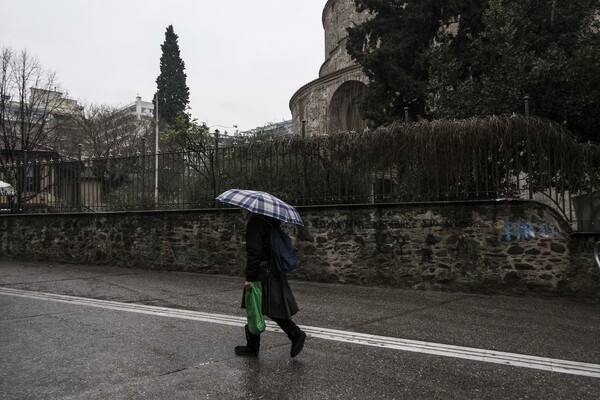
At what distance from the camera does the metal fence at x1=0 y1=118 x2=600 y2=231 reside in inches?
368

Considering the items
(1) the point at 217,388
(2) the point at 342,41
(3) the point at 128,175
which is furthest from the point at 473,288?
(2) the point at 342,41

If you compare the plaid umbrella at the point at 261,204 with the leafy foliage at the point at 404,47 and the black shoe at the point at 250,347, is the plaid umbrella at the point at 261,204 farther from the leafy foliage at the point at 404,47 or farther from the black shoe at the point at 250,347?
the leafy foliage at the point at 404,47

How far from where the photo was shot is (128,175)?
1321 centimetres

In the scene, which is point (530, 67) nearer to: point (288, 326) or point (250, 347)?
point (288, 326)

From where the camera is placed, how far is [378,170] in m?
10.4

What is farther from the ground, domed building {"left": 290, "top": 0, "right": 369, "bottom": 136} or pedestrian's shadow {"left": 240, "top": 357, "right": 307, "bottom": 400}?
domed building {"left": 290, "top": 0, "right": 369, "bottom": 136}

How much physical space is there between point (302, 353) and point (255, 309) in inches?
32.0

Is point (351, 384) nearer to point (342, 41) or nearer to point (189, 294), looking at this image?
point (189, 294)

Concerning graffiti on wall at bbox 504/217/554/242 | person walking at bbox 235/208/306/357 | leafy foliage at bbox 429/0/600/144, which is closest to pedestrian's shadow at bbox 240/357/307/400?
person walking at bbox 235/208/306/357

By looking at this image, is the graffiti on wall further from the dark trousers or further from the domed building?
the domed building

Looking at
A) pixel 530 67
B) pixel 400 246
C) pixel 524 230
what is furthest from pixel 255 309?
pixel 530 67

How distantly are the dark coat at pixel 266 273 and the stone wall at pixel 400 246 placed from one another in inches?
211

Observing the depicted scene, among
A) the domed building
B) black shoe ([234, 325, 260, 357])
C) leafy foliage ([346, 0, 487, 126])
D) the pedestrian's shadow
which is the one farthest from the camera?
the domed building

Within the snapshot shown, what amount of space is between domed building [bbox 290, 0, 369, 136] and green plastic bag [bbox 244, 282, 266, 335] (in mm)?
18701
